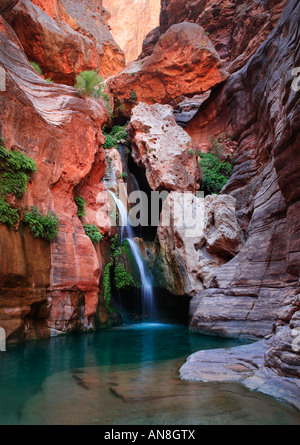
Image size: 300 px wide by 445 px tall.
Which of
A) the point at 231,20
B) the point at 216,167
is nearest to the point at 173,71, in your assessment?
the point at 216,167

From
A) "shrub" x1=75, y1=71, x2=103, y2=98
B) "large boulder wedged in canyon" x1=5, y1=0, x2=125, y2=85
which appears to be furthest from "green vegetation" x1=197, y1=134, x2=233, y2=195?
"shrub" x1=75, y1=71, x2=103, y2=98

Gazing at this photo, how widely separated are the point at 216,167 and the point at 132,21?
70.1 metres

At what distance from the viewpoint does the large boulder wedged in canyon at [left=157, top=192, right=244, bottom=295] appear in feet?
40.1

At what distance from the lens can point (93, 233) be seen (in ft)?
37.6

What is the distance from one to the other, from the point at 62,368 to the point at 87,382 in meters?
1.21

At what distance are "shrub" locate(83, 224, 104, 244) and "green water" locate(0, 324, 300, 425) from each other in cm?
517

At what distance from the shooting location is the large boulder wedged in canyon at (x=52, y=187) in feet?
26.8

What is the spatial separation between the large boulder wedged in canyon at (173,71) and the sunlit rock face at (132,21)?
5207 centimetres

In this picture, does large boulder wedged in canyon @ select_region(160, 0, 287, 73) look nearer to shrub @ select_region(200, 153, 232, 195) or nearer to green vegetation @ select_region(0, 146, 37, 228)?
shrub @ select_region(200, 153, 232, 195)

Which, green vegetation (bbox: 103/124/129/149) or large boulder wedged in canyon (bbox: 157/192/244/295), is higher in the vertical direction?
green vegetation (bbox: 103/124/129/149)

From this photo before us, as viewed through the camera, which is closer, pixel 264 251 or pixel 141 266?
pixel 264 251

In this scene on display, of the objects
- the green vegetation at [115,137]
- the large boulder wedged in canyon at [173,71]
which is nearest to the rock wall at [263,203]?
the large boulder wedged in canyon at [173,71]

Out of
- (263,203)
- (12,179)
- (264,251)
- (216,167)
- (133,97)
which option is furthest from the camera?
(133,97)

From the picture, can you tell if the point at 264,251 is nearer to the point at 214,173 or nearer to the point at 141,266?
the point at 141,266
